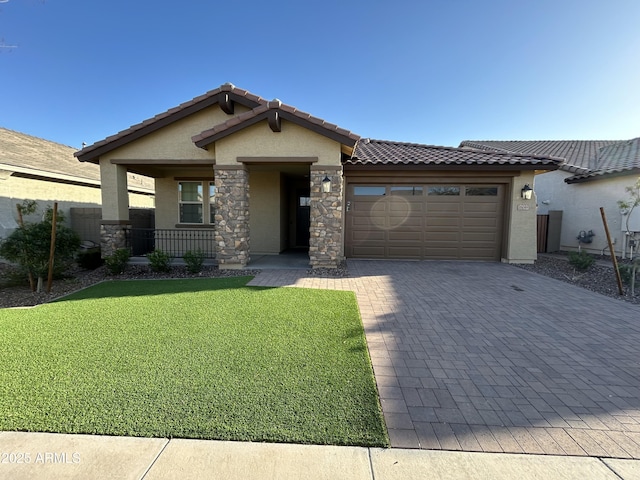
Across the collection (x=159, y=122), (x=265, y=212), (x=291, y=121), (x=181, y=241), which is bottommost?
(x=181, y=241)

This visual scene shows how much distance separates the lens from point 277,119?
736 centimetres

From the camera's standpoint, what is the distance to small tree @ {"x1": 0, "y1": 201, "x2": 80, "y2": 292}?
661 cm

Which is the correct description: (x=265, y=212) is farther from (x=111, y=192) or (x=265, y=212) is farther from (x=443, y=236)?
(x=443, y=236)

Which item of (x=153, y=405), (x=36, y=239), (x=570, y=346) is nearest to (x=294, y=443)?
(x=153, y=405)

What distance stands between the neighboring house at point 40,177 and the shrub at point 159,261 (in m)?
6.36

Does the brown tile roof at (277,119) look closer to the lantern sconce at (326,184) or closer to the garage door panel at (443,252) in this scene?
the lantern sconce at (326,184)

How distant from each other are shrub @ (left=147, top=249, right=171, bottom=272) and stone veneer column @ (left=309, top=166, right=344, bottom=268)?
417cm

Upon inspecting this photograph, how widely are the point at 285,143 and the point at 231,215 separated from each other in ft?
8.26

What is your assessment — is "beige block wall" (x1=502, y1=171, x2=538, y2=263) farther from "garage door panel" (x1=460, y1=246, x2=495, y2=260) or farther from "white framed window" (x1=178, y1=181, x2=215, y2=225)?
"white framed window" (x1=178, y1=181, x2=215, y2=225)

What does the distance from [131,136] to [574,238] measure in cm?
1742

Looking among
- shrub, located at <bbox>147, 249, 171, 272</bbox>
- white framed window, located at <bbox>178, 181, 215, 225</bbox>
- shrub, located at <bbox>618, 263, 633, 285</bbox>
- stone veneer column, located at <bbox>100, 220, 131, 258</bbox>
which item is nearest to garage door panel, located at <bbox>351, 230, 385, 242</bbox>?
white framed window, located at <bbox>178, 181, 215, 225</bbox>

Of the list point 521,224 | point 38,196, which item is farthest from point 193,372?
point 38,196

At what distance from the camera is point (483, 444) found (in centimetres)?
219

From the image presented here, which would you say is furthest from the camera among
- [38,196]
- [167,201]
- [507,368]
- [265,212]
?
[38,196]
